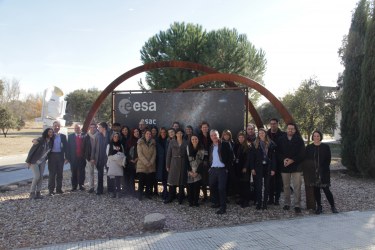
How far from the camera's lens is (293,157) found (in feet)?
20.3

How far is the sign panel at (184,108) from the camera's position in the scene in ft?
24.8

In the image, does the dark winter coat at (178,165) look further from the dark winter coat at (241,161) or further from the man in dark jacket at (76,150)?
the man in dark jacket at (76,150)

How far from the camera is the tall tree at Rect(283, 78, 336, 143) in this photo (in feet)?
63.9

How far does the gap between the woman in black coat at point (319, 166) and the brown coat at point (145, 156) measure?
3.24 metres

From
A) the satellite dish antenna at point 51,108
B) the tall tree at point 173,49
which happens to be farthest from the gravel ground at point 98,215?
the tall tree at point 173,49

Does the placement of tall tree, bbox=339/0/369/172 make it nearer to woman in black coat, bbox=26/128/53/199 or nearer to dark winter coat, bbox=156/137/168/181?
dark winter coat, bbox=156/137/168/181

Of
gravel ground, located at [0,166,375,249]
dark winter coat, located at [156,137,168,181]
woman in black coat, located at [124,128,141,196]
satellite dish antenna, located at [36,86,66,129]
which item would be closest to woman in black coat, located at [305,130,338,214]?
gravel ground, located at [0,166,375,249]

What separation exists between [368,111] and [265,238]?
24.3ft

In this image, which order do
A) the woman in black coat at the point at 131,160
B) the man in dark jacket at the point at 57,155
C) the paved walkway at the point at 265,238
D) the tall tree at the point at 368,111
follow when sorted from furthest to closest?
the tall tree at the point at 368,111
the man in dark jacket at the point at 57,155
the woman in black coat at the point at 131,160
the paved walkway at the point at 265,238

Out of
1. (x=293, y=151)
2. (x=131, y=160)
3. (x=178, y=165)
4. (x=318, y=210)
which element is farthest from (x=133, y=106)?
(x=318, y=210)

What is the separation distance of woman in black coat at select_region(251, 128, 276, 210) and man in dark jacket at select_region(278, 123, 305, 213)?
0.64ft

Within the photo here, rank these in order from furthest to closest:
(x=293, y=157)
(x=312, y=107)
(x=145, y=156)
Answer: (x=312, y=107) → (x=145, y=156) → (x=293, y=157)

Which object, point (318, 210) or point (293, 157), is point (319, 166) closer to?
point (293, 157)

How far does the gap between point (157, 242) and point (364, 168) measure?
26.9 feet
